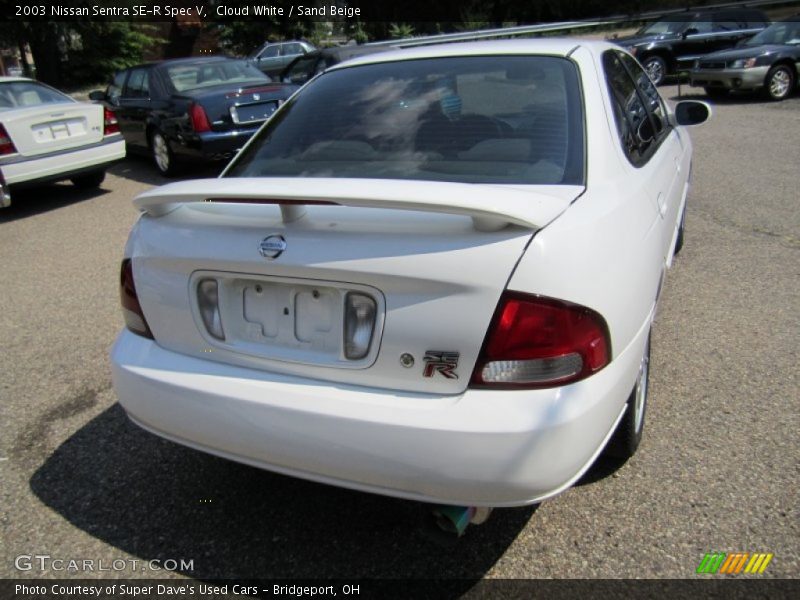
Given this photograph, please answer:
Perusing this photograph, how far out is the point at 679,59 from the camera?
629 inches

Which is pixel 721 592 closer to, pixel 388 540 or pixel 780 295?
pixel 388 540

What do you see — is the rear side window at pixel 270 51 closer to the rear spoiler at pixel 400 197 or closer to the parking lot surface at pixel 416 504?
the parking lot surface at pixel 416 504

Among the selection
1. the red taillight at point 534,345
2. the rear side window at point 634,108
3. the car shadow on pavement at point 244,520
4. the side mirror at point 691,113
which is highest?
the rear side window at point 634,108

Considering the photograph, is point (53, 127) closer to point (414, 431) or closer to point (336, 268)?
point (336, 268)

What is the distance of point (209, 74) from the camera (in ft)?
30.4

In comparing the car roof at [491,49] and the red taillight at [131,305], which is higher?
the car roof at [491,49]

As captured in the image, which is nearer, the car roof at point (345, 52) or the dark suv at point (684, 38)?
the car roof at point (345, 52)

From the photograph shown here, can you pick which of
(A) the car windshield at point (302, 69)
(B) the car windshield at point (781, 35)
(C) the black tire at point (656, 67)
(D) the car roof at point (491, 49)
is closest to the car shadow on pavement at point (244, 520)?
(D) the car roof at point (491, 49)

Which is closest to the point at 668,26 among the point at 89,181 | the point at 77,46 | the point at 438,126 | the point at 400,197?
the point at 89,181

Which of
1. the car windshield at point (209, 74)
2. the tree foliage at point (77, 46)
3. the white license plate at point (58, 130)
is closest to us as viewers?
the white license plate at point (58, 130)

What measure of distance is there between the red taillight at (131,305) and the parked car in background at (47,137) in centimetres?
599

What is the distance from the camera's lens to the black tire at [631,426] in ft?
8.06

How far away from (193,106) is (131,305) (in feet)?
21.3

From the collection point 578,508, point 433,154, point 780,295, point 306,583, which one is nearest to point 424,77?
point 433,154
